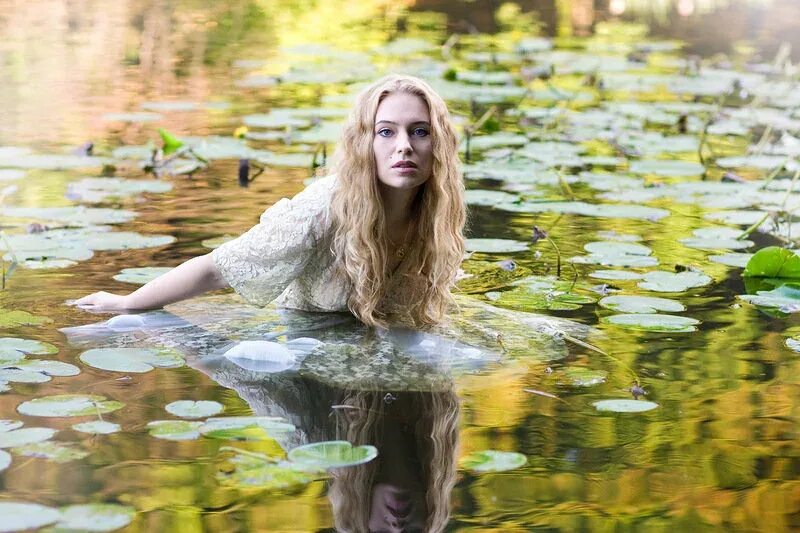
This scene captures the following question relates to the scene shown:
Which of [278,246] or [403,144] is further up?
[403,144]

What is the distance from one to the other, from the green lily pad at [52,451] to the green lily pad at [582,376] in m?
1.08

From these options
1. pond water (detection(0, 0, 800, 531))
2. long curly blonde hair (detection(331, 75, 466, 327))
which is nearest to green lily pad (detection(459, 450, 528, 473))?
pond water (detection(0, 0, 800, 531))

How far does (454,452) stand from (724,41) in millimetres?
7658

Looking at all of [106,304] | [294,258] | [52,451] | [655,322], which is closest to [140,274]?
[106,304]

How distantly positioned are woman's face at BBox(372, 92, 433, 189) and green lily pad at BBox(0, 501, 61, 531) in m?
1.26

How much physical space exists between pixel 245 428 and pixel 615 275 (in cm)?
161

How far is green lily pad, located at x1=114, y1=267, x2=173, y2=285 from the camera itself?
348 cm

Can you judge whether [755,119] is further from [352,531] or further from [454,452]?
[352,531]

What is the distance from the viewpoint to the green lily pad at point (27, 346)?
2850mm

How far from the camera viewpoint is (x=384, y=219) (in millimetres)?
3100

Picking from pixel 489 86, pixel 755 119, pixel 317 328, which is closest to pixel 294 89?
pixel 489 86

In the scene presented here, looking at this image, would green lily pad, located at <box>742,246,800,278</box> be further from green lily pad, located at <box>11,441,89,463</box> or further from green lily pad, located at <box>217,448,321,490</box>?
green lily pad, located at <box>11,441,89,463</box>

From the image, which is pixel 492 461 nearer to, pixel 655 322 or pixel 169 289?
pixel 655 322

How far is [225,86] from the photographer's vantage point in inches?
269
